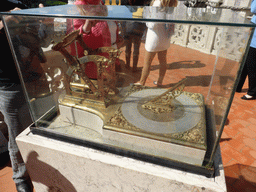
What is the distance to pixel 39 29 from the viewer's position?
90 cm

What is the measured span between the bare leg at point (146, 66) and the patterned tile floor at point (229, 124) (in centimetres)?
3

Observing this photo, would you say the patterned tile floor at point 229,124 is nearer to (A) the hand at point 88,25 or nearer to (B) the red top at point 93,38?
(B) the red top at point 93,38

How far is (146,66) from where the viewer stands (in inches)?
41.3

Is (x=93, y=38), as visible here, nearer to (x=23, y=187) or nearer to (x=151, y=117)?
(x=151, y=117)

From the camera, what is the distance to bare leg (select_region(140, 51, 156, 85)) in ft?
3.24

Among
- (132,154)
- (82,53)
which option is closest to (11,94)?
(82,53)

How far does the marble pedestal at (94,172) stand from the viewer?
2.41ft

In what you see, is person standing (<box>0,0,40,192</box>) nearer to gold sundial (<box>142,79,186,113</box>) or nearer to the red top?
the red top

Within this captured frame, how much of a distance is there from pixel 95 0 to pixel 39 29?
1.31ft

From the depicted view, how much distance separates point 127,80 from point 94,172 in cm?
57

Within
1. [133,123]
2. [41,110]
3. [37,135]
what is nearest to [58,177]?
[37,135]

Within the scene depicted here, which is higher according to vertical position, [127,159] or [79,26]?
[79,26]

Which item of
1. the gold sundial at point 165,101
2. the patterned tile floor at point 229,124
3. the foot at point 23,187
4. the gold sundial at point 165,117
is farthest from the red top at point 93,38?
the foot at point 23,187

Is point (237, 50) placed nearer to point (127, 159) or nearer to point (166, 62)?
point (166, 62)
